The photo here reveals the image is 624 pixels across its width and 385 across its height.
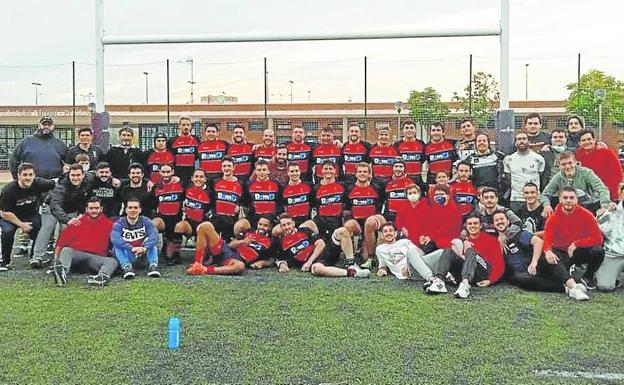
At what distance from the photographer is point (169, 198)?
7617 millimetres

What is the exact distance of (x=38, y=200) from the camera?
753 centimetres

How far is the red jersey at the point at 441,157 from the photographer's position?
7.69 m

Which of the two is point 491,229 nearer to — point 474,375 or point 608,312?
point 608,312

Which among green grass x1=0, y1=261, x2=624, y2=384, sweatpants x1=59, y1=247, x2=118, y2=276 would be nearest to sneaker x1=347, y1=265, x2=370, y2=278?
green grass x1=0, y1=261, x2=624, y2=384

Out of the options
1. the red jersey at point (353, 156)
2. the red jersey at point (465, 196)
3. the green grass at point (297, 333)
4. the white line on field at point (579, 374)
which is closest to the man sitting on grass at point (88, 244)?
the green grass at point (297, 333)

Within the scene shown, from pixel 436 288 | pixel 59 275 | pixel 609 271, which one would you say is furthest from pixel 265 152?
pixel 609 271

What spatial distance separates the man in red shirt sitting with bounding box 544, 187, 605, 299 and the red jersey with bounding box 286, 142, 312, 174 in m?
2.86

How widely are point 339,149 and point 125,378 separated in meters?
4.66

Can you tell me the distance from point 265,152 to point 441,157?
1.98 m

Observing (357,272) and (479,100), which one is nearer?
(357,272)

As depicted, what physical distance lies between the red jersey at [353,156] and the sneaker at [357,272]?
146cm

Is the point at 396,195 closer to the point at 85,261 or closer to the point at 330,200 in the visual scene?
the point at 330,200

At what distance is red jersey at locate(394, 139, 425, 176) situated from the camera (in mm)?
7770

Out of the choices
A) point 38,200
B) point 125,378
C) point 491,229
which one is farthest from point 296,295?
point 38,200
